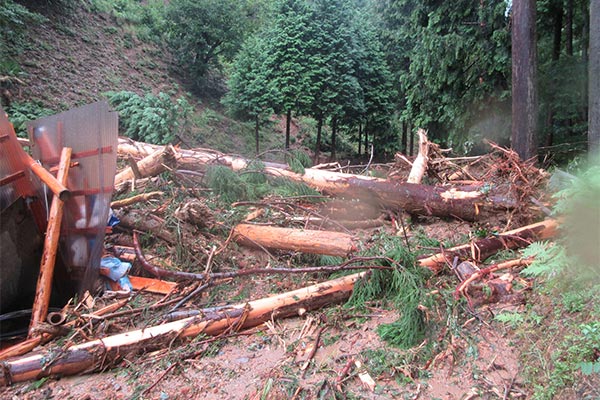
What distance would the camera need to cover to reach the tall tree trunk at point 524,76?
22.5ft

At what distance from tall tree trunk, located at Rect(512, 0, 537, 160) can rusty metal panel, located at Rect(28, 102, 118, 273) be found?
6.54 m

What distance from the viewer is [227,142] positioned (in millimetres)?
15906

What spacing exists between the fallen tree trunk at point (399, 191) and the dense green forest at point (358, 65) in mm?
2154

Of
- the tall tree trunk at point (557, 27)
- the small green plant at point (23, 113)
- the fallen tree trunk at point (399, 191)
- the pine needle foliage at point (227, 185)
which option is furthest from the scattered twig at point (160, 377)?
the tall tree trunk at point (557, 27)

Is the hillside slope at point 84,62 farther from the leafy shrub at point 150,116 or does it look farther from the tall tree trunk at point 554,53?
the tall tree trunk at point 554,53

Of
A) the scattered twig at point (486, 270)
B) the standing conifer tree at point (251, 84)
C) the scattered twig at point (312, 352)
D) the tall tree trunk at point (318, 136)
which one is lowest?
the scattered twig at point (312, 352)

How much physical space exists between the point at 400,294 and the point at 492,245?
4.54 ft

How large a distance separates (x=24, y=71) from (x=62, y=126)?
36.1 feet

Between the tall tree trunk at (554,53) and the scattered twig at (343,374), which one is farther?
the tall tree trunk at (554,53)

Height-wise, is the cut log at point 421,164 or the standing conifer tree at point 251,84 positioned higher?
the standing conifer tree at point 251,84

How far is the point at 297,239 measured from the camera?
4.63m

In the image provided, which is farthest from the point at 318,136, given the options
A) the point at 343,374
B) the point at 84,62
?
the point at 343,374

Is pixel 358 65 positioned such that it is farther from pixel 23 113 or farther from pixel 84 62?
pixel 84 62

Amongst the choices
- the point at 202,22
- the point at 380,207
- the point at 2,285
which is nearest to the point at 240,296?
the point at 2,285
